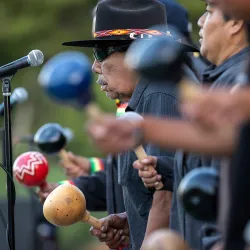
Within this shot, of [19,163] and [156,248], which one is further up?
[156,248]

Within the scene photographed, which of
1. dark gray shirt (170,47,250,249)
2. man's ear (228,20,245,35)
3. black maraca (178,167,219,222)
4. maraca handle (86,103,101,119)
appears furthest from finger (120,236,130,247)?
maraca handle (86,103,101,119)

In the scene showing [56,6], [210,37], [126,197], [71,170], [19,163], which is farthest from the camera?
[56,6]

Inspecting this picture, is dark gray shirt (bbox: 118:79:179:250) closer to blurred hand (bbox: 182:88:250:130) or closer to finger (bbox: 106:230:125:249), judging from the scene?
finger (bbox: 106:230:125:249)

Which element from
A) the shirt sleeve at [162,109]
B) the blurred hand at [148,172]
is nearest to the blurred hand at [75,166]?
the shirt sleeve at [162,109]

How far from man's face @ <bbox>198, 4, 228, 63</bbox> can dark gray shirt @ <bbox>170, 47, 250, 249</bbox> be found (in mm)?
68

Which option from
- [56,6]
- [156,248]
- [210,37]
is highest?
[210,37]

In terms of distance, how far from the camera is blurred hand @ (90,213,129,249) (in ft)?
15.5

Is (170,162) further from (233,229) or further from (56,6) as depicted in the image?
(56,6)

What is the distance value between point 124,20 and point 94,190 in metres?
1.65

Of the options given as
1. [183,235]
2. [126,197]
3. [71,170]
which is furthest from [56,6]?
[183,235]

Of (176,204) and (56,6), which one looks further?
(56,6)

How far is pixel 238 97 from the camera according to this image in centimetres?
261

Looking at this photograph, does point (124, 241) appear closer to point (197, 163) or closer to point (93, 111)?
point (197, 163)

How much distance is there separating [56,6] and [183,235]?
34.1ft
